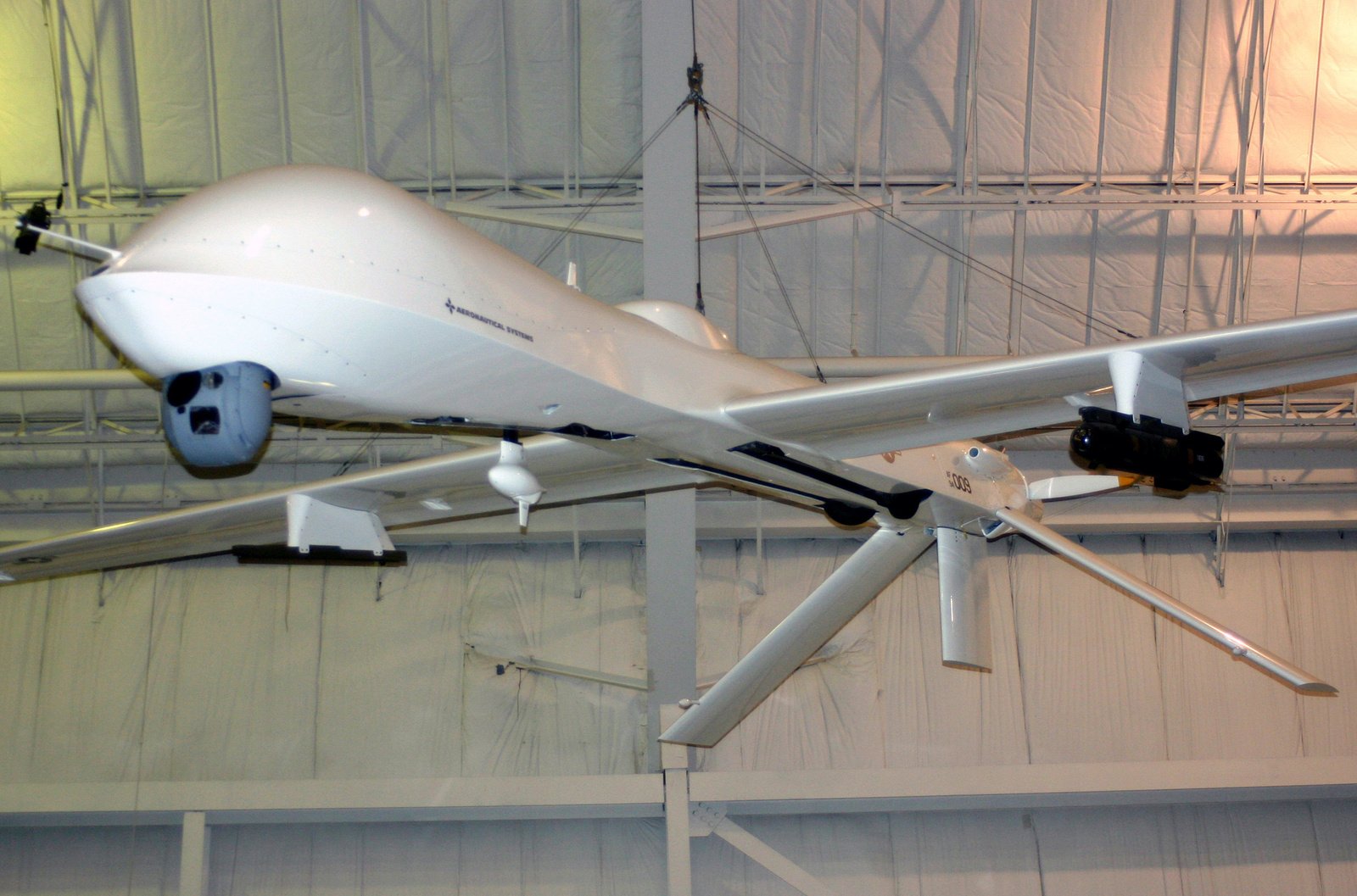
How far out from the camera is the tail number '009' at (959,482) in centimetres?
921

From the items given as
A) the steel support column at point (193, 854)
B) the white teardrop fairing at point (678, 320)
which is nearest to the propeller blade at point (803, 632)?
the white teardrop fairing at point (678, 320)

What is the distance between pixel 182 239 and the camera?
17.0 feet

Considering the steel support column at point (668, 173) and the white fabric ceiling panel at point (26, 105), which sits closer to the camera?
the steel support column at point (668, 173)

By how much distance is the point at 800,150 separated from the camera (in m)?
13.1

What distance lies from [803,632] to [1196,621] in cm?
269

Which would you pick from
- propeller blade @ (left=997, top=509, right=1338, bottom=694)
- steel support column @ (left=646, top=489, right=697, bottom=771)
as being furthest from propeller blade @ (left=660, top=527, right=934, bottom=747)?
steel support column @ (left=646, top=489, right=697, bottom=771)

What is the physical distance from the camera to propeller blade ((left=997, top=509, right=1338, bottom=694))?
7.16 meters

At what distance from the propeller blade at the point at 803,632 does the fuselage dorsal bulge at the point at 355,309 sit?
9.10 ft

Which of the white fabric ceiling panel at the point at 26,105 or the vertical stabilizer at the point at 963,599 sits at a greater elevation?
the white fabric ceiling panel at the point at 26,105

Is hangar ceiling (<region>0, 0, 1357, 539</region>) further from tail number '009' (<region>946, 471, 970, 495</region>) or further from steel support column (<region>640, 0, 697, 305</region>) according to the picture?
tail number '009' (<region>946, 471, 970, 495</region>)

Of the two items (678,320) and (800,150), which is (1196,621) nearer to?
(678,320)

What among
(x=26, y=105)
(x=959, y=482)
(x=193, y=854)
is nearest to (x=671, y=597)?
(x=959, y=482)

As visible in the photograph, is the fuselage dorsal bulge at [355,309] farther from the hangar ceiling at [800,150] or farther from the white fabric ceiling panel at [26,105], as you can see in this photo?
the white fabric ceiling panel at [26,105]

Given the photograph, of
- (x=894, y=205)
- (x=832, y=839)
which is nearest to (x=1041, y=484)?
(x=894, y=205)
